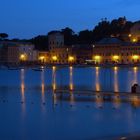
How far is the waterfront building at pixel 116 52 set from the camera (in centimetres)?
10562

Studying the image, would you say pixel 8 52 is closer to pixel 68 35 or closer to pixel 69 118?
pixel 68 35

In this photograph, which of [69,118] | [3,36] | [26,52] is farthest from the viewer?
[3,36]

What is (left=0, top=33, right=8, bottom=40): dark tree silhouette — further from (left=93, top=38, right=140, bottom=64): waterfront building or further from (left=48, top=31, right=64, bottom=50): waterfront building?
(left=93, top=38, right=140, bottom=64): waterfront building

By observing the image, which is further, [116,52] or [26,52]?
[26,52]

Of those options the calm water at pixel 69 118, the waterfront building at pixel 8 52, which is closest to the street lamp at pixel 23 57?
the waterfront building at pixel 8 52

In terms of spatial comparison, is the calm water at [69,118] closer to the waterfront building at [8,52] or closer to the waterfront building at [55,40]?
the waterfront building at [8,52]

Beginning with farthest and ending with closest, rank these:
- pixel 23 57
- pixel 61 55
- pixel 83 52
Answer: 1. pixel 61 55
2. pixel 23 57
3. pixel 83 52

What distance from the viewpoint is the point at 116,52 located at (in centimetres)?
10731

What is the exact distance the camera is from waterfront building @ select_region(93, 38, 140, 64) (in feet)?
347

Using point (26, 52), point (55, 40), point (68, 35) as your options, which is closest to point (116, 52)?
point (55, 40)

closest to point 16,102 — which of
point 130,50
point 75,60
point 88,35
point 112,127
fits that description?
point 112,127

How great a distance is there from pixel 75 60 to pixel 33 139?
335 ft

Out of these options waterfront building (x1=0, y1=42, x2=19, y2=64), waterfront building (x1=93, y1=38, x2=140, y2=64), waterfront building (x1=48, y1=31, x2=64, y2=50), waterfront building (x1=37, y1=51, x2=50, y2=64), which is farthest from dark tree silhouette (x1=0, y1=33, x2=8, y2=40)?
waterfront building (x1=93, y1=38, x2=140, y2=64)

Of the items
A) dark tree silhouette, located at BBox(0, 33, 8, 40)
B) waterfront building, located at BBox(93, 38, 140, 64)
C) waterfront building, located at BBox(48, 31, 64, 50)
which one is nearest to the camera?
waterfront building, located at BBox(93, 38, 140, 64)
